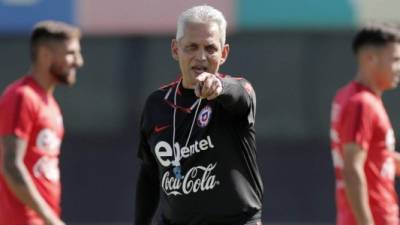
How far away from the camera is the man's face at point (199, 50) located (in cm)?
517

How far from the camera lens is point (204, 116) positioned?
5.19 m

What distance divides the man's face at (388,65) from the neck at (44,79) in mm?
1734

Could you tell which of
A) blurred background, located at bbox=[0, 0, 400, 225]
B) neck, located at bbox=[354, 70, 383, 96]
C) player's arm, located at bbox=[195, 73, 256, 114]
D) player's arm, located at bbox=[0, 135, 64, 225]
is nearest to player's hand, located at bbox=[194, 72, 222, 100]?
player's arm, located at bbox=[195, 73, 256, 114]

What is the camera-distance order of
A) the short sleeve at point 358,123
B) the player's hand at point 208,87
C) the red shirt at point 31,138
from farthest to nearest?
the red shirt at point 31,138
the short sleeve at point 358,123
the player's hand at point 208,87

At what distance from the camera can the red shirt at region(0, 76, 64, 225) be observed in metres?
6.21

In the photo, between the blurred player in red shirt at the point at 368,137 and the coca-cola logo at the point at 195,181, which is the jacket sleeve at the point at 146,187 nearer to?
the coca-cola logo at the point at 195,181

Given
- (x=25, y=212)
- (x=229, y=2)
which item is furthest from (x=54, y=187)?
(x=229, y=2)

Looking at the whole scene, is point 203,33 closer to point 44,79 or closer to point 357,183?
point 357,183

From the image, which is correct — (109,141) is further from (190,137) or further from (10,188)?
(190,137)

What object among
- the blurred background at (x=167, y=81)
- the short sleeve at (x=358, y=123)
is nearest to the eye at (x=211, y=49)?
the short sleeve at (x=358, y=123)

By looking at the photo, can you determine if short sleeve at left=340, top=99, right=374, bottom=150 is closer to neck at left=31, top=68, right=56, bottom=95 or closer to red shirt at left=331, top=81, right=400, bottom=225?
red shirt at left=331, top=81, right=400, bottom=225

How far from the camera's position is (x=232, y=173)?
5.19 m

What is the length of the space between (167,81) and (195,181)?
7031 millimetres

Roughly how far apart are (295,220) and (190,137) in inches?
285
